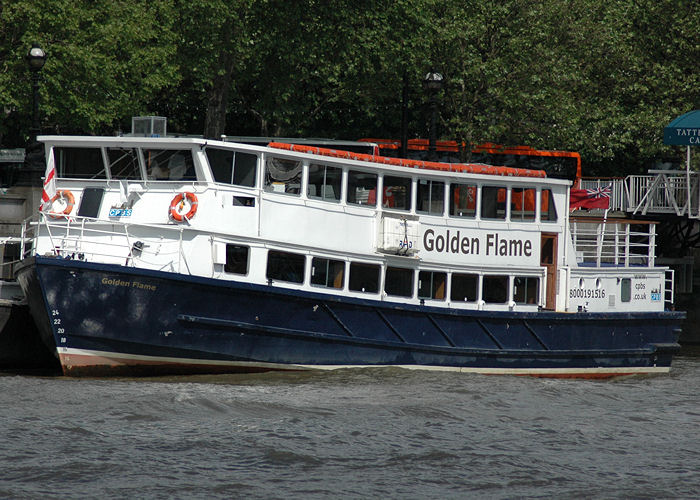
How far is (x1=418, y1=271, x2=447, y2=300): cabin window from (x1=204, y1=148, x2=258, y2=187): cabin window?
405 cm

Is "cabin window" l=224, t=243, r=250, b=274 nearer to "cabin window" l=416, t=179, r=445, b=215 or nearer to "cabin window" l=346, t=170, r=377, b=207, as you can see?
"cabin window" l=346, t=170, r=377, b=207

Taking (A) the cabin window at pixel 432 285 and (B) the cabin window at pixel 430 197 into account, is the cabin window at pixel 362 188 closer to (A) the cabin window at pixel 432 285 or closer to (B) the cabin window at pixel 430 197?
(B) the cabin window at pixel 430 197

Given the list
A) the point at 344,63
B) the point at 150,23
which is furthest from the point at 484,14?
the point at 150,23

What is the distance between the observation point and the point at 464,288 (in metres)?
23.6

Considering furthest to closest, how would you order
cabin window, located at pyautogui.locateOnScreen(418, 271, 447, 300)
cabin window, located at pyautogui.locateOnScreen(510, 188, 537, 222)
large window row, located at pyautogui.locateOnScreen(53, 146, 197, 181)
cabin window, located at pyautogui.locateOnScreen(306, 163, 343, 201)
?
cabin window, located at pyautogui.locateOnScreen(510, 188, 537, 222)
cabin window, located at pyautogui.locateOnScreen(418, 271, 447, 300)
cabin window, located at pyautogui.locateOnScreen(306, 163, 343, 201)
large window row, located at pyautogui.locateOnScreen(53, 146, 197, 181)

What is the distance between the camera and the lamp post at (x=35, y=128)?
1038 inches

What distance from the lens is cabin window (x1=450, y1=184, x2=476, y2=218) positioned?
2344 centimetres

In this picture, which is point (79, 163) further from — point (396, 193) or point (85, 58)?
point (85, 58)

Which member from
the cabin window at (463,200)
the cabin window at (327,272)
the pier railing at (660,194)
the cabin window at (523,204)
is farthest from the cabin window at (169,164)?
the pier railing at (660,194)

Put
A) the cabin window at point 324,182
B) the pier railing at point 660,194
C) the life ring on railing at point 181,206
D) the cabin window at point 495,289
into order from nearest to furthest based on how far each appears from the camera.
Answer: the life ring on railing at point 181,206, the cabin window at point 324,182, the cabin window at point 495,289, the pier railing at point 660,194

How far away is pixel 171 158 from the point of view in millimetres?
21438

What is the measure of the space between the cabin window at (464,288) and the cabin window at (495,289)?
0.18m

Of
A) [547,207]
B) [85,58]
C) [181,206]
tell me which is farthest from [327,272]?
[85,58]

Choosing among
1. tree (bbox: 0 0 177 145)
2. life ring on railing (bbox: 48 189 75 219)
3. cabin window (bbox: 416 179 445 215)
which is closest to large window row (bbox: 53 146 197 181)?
life ring on railing (bbox: 48 189 75 219)
